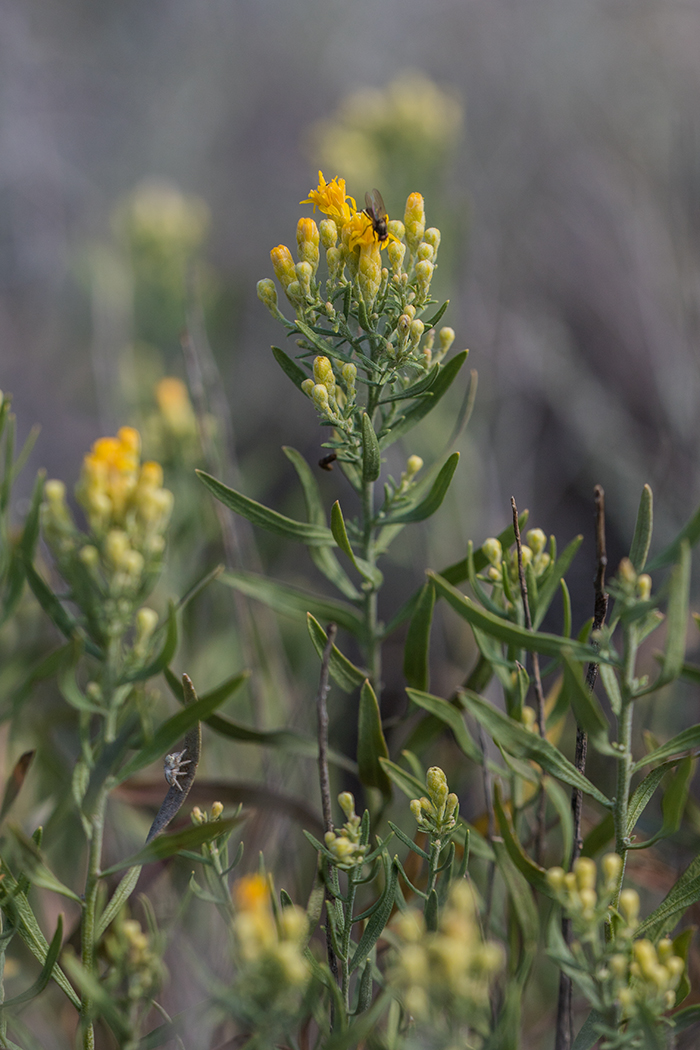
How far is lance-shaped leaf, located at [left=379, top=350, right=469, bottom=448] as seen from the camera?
3.47 ft

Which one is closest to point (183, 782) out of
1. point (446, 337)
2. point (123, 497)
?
point (123, 497)

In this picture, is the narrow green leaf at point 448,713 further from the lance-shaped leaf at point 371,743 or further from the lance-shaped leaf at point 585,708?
the lance-shaped leaf at point 585,708

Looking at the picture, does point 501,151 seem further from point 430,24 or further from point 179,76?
point 179,76

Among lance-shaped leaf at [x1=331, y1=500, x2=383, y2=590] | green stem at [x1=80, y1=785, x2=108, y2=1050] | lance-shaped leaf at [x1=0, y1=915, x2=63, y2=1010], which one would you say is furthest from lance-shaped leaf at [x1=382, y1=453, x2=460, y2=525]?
lance-shaped leaf at [x1=0, y1=915, x2=63, y2=1010]

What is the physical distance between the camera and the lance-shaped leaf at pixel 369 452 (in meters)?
0.93

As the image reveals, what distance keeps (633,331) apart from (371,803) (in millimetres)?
3039

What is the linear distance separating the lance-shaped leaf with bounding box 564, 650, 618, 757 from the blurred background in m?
0.94

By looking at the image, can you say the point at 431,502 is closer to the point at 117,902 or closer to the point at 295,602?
the point at 295,602

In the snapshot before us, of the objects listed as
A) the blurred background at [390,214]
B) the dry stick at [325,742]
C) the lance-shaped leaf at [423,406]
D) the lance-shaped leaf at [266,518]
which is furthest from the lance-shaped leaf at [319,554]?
the blurred background at [390,214]

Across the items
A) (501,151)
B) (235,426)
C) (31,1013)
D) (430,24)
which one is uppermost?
(430,24)

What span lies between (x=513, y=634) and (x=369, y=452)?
0.30m

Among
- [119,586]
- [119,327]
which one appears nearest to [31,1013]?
[119,586]

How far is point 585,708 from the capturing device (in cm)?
77

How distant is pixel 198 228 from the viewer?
3.38 m
